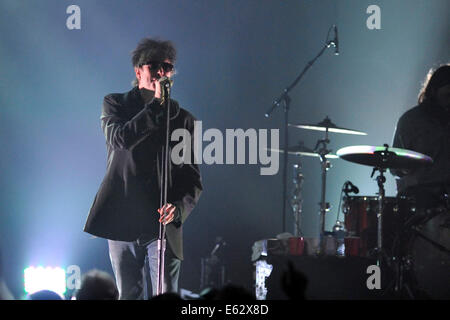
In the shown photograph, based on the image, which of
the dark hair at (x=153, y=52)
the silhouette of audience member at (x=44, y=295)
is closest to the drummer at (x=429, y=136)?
the dark hair at (x=153, y=52)

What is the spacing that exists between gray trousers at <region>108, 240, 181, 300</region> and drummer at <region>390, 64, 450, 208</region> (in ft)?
6.27

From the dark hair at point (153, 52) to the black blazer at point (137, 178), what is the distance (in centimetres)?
20

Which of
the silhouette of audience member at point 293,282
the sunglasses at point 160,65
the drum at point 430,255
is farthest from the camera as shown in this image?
the drum at point 430,255

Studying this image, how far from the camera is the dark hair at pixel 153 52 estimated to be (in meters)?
3.54

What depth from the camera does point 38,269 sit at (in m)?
4.59

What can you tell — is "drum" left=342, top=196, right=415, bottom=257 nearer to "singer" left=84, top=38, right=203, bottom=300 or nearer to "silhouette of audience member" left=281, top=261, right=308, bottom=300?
"singer" left=84, top=38, right=203, bottom=300

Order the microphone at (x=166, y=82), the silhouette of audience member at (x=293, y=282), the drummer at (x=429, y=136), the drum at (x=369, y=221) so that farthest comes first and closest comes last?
the drummer at (x=429, y=136), the drum at (x=369, y=221), the microphone at (x=166, y=82), the silhouette of audience member at (x=293, y=282)

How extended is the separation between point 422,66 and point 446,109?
Answer: 4.63 ft

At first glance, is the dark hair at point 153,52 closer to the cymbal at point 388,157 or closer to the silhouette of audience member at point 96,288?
the cymbal at point 388,157

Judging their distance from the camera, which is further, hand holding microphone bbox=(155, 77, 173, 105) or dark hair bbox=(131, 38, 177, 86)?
dark hair bbox=(131, 38, 177, 86)

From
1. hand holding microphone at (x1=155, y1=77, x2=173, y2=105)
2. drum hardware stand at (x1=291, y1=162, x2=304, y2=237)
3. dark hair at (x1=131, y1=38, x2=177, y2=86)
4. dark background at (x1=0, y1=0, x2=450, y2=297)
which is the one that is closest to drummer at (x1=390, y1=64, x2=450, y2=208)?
dark background at (x1=0, y1=0, x2=450, y2=297)

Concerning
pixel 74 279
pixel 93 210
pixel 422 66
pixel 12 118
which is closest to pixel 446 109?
pixel 422 66

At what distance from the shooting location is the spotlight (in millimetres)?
4527

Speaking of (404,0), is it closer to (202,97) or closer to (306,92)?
(306,92)
